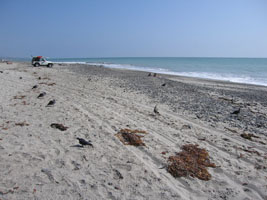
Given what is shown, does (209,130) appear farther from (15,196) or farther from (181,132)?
(15,196)

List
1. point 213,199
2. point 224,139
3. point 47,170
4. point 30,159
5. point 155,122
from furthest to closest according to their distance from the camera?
1. point 155,122
2. point 224,139
3. point 30,159
4. point 47,170
5. point 213,199

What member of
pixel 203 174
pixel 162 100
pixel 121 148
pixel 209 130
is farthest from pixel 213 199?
pixel 162 100

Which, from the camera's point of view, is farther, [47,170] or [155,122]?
[155,122]

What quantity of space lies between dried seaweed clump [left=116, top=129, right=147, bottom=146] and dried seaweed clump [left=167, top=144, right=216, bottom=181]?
100 centimetres

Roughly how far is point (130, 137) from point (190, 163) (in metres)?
1.71

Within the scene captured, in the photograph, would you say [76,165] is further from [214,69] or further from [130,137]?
[214,69]

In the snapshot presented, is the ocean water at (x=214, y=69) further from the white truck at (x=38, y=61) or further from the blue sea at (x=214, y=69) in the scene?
the white truck at (x=38, y=61)

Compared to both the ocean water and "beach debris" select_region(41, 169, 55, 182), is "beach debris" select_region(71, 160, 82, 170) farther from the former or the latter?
the ocean water

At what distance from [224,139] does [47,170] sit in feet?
15.7

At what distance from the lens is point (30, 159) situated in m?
3.87

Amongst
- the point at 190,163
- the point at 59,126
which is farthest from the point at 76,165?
the point at 190,163

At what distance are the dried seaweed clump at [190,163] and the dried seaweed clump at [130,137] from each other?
1001 millimetres

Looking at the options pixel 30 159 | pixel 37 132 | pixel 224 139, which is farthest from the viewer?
pixel 224 139

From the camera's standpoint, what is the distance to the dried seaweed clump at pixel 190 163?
387cm
